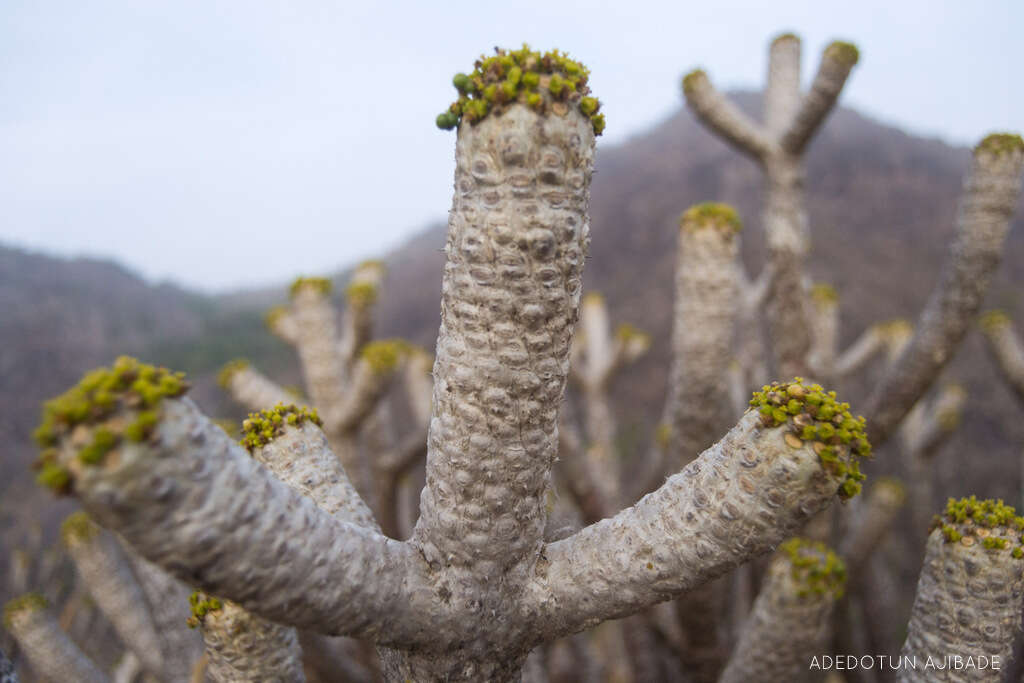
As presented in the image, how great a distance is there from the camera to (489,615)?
1.87m

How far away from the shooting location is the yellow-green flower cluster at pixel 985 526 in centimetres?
200

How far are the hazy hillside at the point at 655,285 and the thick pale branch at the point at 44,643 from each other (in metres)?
10.9

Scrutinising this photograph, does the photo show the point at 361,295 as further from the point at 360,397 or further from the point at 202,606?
the point at 202,606

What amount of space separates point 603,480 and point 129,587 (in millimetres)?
4949

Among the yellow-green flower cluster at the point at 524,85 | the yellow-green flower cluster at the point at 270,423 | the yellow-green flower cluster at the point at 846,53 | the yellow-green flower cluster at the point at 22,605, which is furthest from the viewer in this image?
the yellow-green flower cluster at the point at 846,53

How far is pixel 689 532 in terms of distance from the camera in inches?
65.7

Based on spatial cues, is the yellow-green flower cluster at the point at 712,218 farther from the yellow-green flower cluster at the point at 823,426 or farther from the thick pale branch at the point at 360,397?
the thick pale branch at the point at 360,397

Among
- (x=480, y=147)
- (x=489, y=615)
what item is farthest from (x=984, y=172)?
(x=489, y=615)

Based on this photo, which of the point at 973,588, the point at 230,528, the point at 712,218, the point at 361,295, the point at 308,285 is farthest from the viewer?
the point at 361,295

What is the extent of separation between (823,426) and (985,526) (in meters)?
1.19

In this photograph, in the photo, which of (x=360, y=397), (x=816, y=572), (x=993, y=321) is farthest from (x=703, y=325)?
(x=993, y=321)

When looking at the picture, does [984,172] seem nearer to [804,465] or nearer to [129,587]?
[804,465]

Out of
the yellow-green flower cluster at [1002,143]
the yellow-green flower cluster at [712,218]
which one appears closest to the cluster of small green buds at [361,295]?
the yellow-green flower cluster at [712,218]

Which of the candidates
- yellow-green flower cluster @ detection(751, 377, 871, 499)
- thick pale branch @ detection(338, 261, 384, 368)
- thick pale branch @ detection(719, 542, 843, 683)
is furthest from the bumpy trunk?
thick pale branch @ detection(338, 261, 384, 368)
